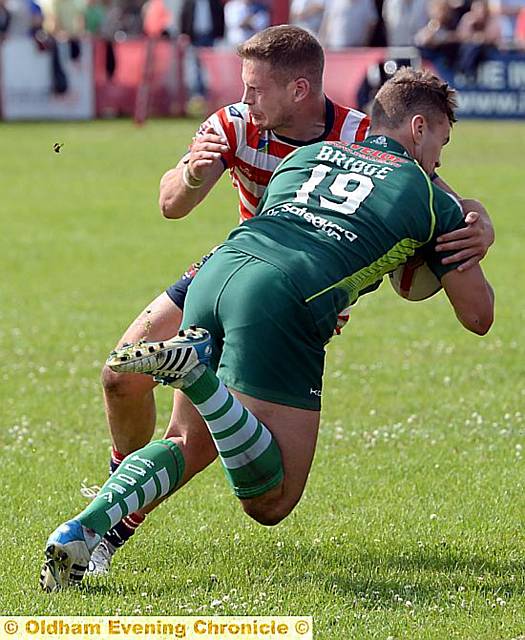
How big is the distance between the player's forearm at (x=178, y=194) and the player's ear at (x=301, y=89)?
523 mm

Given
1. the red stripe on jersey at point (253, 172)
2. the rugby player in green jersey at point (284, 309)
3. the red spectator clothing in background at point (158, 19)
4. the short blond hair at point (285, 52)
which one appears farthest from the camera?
the red spectator clothing in background at point (158, 19)

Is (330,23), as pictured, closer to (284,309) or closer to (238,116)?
(238,116)

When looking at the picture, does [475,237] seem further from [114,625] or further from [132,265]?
[132,265]

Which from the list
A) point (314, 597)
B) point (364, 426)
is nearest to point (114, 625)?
point (314, 597)

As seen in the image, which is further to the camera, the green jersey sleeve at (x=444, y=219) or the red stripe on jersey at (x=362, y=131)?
the red stripe on jersey at (x=362, y=131)

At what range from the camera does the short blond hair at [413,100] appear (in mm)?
5492

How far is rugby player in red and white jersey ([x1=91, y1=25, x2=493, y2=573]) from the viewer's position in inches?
212

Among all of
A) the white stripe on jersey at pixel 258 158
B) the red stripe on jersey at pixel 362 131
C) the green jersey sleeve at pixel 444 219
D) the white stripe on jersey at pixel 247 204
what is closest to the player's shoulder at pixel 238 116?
the white stripe on jersey at pixel 258 158

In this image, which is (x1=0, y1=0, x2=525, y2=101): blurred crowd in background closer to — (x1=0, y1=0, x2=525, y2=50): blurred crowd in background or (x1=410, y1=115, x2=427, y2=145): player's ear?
(x1=0, y1=0, x2=525, y2=50): blurred crowd in background

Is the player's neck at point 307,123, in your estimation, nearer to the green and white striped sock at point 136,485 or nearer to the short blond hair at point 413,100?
the short blond hair at point 413,100

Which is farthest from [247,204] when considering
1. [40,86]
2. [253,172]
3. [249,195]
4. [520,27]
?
[520,27]

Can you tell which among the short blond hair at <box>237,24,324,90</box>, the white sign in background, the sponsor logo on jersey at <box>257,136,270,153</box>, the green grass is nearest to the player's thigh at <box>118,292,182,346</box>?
the sponsor logo on jersey at <box>257,136,270,153</box>

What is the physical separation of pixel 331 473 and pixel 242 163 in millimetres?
1889

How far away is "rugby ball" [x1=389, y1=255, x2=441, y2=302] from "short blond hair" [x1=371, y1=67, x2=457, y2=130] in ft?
1.85
